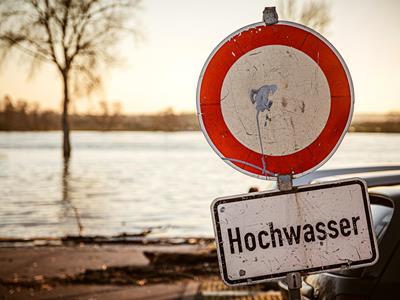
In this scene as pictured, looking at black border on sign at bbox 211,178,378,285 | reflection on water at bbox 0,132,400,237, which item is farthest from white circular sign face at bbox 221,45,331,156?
reflection on water at bbox 0,132,400,237

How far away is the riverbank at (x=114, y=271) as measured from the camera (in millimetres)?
6441

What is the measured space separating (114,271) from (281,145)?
5402mm

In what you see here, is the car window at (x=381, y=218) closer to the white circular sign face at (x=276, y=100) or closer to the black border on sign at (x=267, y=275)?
the black border on sign at (x=267, y=275)

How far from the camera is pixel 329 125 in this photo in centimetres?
250

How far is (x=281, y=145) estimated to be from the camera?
2475 mm

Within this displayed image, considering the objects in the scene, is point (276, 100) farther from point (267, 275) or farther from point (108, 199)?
point (108, 199)

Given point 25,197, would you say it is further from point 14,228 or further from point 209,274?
point 209,274

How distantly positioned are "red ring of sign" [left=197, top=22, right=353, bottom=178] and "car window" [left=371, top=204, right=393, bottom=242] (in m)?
0.81

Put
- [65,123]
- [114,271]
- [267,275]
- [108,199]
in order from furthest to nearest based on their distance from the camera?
1. [65,123]
2. [108,199]
3. [114,271]
4. [267,275]

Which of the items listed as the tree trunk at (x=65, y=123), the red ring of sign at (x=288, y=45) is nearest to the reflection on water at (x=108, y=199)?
the red ring of sign at (x=288, y=45)

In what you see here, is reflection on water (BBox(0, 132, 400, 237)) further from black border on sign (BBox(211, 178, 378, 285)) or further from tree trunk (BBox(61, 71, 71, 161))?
tree trunk (BBox(61, 71, 71, 161))

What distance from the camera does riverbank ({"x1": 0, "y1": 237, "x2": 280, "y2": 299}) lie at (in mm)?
6441

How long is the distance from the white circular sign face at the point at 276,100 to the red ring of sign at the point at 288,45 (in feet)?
0.07

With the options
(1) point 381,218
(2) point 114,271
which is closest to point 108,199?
(2) point 114,271
